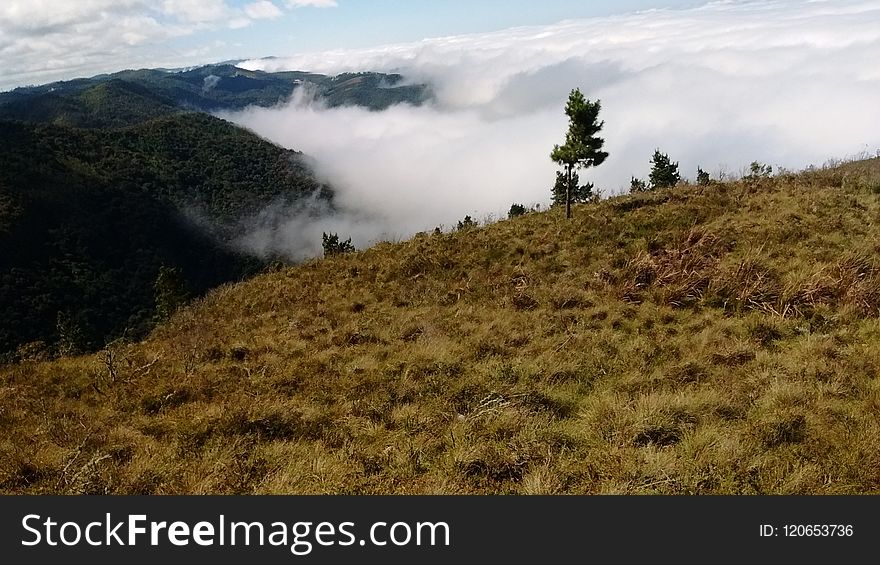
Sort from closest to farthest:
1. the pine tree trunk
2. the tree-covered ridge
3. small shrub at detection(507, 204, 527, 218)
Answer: the pine tree trunk, small shrub at detection(507, 204, 527, 218), the tree-covered ridge

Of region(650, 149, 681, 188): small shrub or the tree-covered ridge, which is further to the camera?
the tree-covered ridge

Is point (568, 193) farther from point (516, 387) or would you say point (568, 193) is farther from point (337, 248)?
point (516, 387)

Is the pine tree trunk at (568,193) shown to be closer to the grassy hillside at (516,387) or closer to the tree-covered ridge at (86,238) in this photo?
the grassy hillside at (516,387)

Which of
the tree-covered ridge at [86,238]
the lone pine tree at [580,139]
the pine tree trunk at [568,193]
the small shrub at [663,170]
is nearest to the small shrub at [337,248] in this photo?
the pine tree trunk at [568,193]

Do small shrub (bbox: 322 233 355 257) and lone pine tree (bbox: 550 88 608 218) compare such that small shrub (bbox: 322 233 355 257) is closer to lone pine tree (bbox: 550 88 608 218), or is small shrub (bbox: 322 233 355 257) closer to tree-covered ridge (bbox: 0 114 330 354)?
lone pine tree (bbox: 550 88 608 218)

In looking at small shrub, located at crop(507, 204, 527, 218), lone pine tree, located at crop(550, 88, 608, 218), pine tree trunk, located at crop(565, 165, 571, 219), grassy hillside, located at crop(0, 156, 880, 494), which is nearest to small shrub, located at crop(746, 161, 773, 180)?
lone pine tree, located at crop(550, 88, 608, 218)

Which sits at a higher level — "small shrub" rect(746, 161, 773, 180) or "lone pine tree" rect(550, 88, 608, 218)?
"lone pine tree" rect(550, 88, 608, 218)

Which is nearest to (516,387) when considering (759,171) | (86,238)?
(759,171)

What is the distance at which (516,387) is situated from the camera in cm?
796

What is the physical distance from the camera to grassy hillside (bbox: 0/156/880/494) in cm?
562

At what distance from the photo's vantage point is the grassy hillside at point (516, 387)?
562cm

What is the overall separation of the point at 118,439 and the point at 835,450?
9.13 m
